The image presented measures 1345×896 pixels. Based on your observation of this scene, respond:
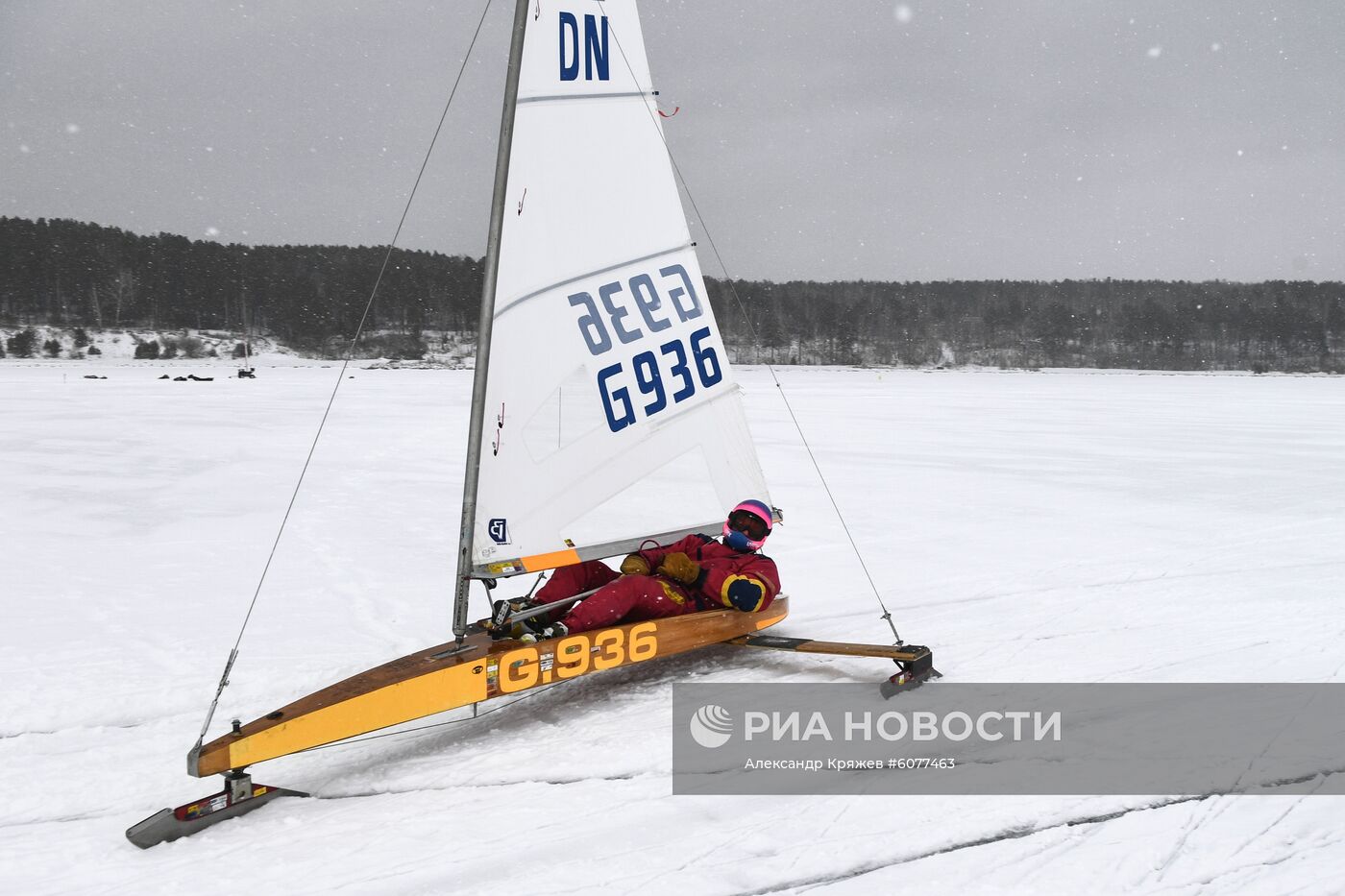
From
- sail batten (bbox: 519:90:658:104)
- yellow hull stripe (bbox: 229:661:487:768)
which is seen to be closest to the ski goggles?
yellow hull stripe (bbox: 229:661:487:768)

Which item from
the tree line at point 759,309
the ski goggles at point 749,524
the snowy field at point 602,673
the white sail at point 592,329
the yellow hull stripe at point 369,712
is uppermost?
the tree line at point 759,309

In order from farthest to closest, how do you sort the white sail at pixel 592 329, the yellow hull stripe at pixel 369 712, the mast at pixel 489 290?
the white sail at pixel 592 329 < the mast at pixel 489 290 < the yellow hull stripe at pixel 369 712

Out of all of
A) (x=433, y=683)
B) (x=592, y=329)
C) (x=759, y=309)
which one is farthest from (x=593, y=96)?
(x=759, y=309)

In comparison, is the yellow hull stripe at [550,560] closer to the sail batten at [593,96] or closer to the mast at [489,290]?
the mast at [489,290]

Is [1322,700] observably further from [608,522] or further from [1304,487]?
[1304,487]

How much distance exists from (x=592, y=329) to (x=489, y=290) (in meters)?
0.45

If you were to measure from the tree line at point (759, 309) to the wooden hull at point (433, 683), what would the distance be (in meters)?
62.2

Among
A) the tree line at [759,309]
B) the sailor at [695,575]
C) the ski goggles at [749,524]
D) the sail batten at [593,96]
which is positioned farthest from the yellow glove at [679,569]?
the tree line at [759,309]

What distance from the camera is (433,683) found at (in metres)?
2.90

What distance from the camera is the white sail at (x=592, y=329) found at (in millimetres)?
3379

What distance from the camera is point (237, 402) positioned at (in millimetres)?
20281

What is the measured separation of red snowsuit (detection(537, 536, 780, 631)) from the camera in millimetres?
3480

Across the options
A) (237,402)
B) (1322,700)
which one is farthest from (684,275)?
(237,402)

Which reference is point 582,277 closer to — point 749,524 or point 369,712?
point 749,524
